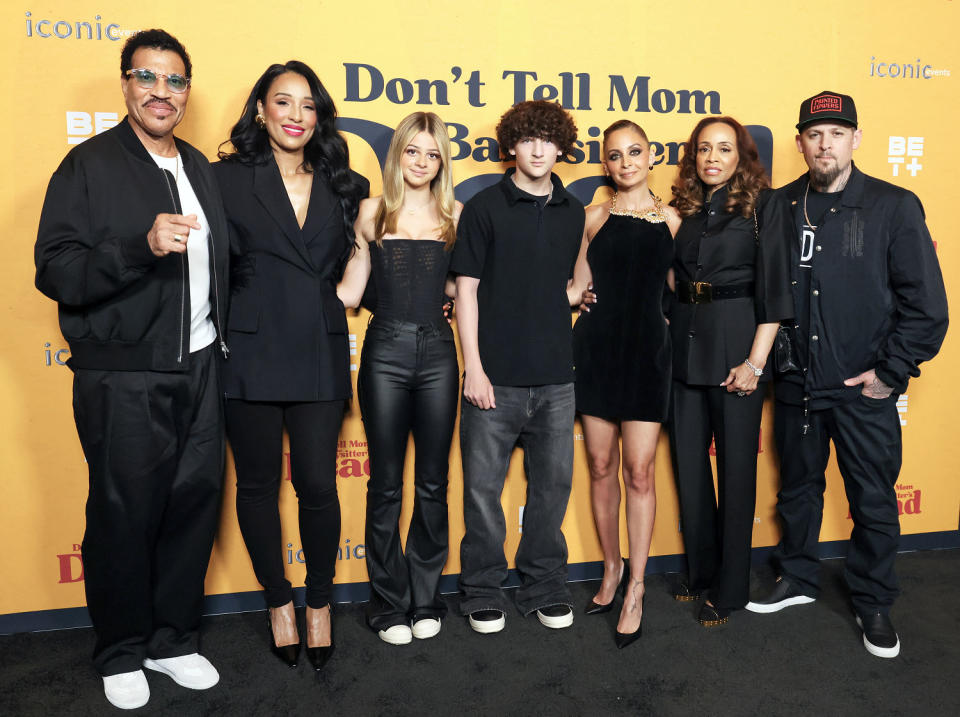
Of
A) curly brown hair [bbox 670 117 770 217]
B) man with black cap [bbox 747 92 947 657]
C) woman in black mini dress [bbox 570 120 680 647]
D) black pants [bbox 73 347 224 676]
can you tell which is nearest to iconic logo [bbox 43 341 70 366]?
black pants [bbox 73 347 224 676]

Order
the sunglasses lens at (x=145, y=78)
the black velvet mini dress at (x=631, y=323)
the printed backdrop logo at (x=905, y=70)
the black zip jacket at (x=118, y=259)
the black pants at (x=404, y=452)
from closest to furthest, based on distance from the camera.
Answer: the black zip jacket at (x=118, y=259), the sunglasses lens at (x=145, y=78), the black pants at (x=404, y=452), the black velvet mini dress at (x=631, y=323), the printed backdrop logo at (x=905, y=70)

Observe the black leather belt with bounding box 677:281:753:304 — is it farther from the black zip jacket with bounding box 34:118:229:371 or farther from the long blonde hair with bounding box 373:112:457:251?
the black zip jacket with bounding box 34:118:229:371

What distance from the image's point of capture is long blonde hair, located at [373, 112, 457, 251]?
8.91 feet

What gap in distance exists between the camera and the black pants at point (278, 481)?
2584 mm

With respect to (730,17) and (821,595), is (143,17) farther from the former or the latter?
(821,595)

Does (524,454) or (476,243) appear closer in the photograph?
(476,243)

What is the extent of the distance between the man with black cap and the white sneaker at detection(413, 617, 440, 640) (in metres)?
1.67

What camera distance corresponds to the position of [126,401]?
7.66 ft

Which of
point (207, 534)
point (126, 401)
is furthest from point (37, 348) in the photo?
point (207, 534)

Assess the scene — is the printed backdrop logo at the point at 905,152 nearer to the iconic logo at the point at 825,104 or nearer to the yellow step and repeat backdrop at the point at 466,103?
the yellow step and repeat backdrop at the point at 466,103

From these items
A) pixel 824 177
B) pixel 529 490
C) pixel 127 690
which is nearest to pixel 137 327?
pixel 127 690

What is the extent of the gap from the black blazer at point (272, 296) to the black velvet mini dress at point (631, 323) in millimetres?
1090

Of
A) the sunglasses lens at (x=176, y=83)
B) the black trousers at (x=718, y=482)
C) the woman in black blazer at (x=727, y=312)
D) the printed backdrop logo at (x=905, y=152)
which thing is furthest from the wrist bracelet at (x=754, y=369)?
the sunglasses lens at (x=176, y=83)

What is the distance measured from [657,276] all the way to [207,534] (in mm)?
1963
